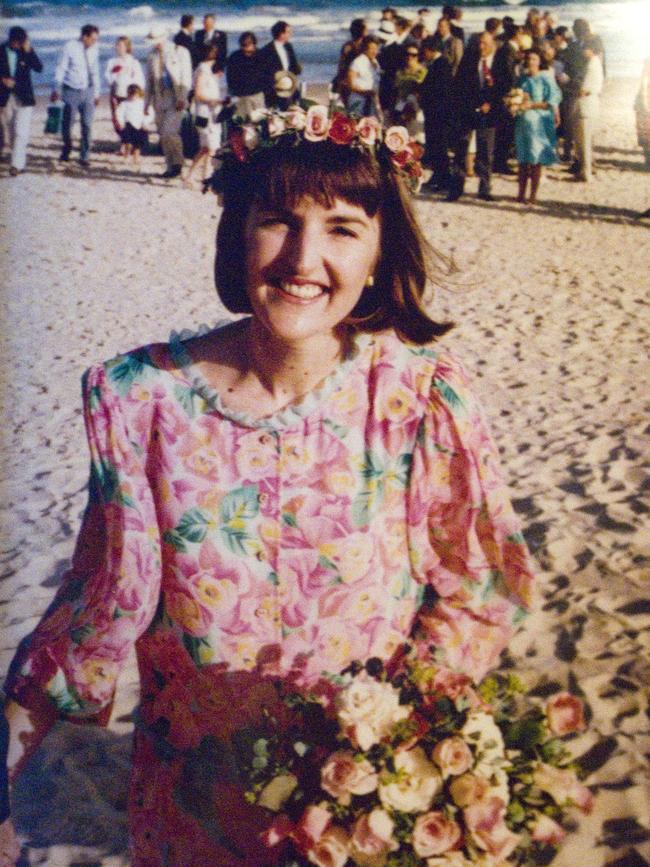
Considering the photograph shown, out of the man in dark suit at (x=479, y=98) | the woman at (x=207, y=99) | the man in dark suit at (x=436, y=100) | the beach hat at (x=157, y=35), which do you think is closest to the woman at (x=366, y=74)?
the man in dark suit at (x=436, y=100)

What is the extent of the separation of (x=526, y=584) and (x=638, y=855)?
1.19 metres

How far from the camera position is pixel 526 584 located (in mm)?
1149

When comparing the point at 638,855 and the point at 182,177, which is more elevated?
the point at 182,177

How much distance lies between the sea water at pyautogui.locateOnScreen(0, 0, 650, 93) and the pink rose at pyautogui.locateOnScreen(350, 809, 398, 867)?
18.8 ft

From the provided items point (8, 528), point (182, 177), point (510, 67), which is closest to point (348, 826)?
point (8, 528)

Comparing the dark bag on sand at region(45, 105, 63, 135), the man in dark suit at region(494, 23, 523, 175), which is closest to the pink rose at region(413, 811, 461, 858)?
the man in dark suit at region(494, 23, 523, 175)

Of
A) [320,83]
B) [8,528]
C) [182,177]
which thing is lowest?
[8,528]

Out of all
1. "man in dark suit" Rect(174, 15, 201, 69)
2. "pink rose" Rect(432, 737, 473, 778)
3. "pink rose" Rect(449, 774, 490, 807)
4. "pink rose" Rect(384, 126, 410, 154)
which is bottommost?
"pink rose" Rect(449, 774, 490, 807)

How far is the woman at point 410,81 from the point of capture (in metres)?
8.15

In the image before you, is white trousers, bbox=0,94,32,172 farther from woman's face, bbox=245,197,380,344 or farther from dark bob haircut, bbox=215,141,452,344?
woman's face, bbox=245,197,380,344

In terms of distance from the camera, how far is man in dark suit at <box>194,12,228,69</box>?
27.6 feet

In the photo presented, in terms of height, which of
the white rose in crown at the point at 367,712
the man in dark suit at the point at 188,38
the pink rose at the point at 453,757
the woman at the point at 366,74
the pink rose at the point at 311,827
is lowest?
the pink rose at the point at 311,827

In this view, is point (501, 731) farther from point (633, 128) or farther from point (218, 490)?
point (633, 128)

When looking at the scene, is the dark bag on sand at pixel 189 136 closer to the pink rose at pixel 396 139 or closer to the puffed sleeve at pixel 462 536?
the pink rose at pixel 396 139
